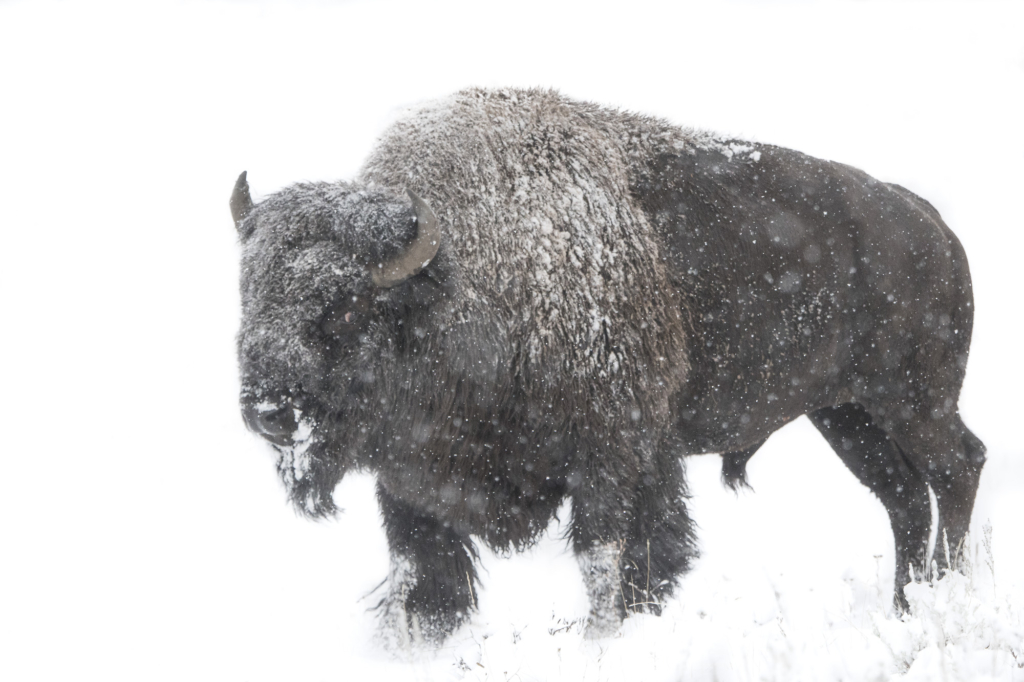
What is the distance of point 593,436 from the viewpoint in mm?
3139

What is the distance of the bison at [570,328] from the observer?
297cm

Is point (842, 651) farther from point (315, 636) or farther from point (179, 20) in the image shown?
point (179, 20)

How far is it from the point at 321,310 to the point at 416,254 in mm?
420

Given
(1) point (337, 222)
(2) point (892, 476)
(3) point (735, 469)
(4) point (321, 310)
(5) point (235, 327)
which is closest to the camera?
(4) point (321, 310)

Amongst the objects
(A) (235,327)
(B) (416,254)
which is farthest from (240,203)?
(A) (235,327)

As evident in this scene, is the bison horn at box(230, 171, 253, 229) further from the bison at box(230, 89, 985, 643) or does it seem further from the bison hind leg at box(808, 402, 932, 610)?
the bison hind leg at box(808, 402, 932, 610)

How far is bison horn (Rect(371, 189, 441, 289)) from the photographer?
9.50 feet

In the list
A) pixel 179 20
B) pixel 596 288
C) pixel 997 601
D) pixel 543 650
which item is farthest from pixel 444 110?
pixel 179 20

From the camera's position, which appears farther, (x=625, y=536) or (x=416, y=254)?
(x=625, y=536)

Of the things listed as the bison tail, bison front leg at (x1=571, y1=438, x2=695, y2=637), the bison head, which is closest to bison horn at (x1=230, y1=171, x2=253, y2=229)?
the bison head

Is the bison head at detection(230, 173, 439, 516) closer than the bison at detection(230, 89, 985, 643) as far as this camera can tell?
Yes

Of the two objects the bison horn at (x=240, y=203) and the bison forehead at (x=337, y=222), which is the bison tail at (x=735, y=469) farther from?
the bison horn at (x=240, y=203)

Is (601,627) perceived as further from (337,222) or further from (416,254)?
(337,222)

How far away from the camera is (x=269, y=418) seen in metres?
2.71
